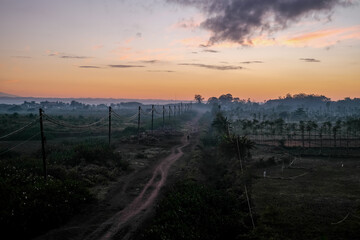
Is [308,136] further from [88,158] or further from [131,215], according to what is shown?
[131,215]

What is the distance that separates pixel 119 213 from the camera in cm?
1909

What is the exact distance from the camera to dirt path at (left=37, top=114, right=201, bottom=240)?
15.7 meters

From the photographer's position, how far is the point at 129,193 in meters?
23.9

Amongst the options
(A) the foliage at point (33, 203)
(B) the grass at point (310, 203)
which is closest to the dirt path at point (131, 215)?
(A) the foliage at point (33, 203)

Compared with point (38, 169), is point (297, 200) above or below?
below

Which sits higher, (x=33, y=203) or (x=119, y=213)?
(x=33, y=203)

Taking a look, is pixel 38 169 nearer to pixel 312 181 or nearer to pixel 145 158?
pixel 145 158

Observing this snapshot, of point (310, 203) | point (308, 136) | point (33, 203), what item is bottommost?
point (308, 136)

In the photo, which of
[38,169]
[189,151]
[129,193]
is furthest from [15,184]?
[189,151]

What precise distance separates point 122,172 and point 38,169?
363 inches

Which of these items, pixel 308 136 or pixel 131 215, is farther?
pixel 308 136

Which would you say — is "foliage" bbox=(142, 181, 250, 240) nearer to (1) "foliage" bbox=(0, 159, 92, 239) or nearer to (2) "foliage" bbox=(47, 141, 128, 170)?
(1) "foliage" bbox=(0, 159, 92, 239)

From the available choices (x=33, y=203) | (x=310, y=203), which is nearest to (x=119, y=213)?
(x=33, y=203)

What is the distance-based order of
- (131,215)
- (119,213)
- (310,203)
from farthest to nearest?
(310,203)
(119,213)
(131,215)
